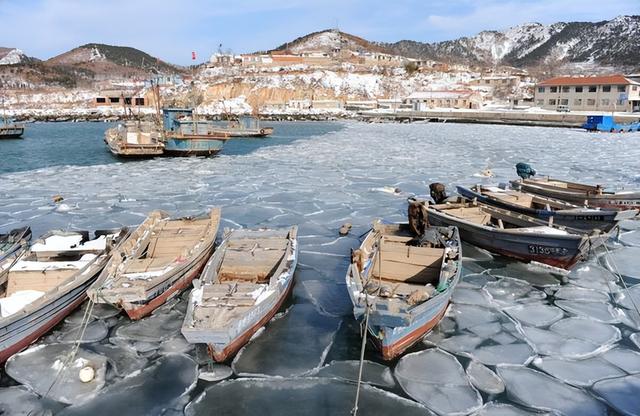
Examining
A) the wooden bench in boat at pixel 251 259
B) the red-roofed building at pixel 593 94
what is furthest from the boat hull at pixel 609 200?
the red-roofed building at pixel 593 94

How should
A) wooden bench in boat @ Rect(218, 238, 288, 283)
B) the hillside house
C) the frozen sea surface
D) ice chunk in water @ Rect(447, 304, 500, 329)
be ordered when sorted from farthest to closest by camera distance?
1. the hillside house
2. wooden bench in boat @ Rect(218, 238, 288, 283)
3. ice chunk in water @ Rect(447, 304, 500, 329)
4. the frozen sea surface

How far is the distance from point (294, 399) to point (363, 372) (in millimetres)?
1337

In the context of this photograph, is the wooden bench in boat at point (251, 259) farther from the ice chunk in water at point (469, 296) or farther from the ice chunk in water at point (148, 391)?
the ice chunk in water at point (469, 296)

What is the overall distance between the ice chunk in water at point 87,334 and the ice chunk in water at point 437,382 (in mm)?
5872

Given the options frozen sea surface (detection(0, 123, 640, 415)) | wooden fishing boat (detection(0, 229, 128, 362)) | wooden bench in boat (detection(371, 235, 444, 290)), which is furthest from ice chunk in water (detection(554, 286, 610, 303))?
wooden fishing boat (detection(0, 229, 128, 362))

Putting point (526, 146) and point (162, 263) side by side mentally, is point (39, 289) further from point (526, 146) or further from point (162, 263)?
point (526, 146)

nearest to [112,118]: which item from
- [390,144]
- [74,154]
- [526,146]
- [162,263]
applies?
[74,154]

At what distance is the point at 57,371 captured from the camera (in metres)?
7.98

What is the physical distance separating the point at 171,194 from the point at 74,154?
918 inches

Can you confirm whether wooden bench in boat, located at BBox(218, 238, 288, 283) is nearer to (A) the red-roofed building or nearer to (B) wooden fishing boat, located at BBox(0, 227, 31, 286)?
(B) wooden fishing boat, located at BBox(0, 227, 31, 286)

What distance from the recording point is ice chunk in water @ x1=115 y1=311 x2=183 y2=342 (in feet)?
29.6

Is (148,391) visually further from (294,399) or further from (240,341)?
(294,399)

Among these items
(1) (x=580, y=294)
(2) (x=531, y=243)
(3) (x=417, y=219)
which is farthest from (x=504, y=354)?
(3) (x=417, y=219)

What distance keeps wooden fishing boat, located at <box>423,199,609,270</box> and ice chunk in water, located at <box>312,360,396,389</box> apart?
6.40m
